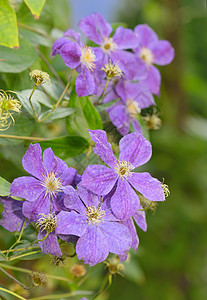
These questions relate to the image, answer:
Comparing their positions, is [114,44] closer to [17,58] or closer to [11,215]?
[17,58]

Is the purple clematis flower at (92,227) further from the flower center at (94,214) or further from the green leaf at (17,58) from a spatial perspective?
the green leaf at (17,58)

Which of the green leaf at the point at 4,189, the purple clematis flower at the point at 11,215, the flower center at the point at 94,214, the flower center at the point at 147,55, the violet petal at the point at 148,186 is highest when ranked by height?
the flower center at the point at 147,55

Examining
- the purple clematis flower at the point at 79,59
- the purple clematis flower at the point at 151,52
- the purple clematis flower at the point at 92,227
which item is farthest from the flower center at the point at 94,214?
the purple clematis flower at the point at 151,52

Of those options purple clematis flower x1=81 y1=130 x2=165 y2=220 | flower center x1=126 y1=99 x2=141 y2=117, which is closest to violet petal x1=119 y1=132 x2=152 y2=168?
purple clematis flower x1=81 y1=130 x2=165 y2=220

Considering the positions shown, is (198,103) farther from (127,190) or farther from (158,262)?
(127,190)

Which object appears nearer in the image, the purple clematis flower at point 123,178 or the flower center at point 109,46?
the purple clematis flower at point 123,178

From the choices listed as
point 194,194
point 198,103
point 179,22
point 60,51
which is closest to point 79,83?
point 60,51

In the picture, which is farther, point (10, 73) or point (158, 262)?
point (158, 262)
